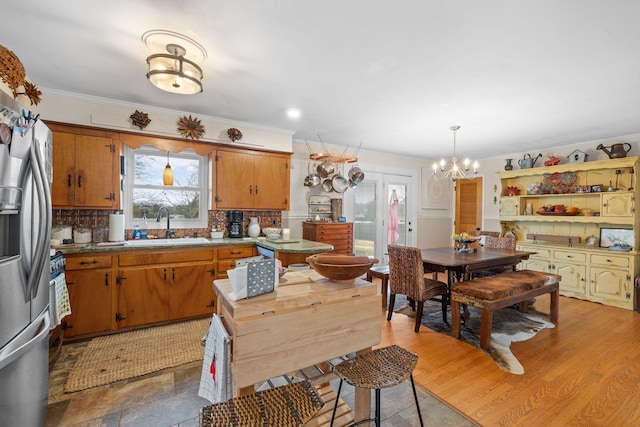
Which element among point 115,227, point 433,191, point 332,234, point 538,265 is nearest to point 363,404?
point 332,234

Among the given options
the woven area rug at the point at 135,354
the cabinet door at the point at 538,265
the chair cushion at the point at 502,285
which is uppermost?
the chair cushion at the point at 502,285

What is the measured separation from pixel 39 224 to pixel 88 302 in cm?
170

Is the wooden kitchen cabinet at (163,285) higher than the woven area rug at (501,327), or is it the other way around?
the wooden kitchen cabinet at (163,285)

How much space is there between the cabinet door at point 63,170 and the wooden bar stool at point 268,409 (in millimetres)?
3113

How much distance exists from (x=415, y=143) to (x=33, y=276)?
494 cm

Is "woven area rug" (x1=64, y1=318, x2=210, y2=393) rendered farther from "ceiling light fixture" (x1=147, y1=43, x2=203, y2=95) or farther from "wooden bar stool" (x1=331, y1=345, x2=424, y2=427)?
"ceiling light fixture" (x1=147, y1=43, x2=203, y2=95)

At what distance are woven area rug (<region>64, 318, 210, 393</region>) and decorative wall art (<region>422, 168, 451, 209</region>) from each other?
5.21 metres

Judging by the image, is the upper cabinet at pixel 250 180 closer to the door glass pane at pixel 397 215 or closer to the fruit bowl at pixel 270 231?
the fruit bowl at pixel 270 231

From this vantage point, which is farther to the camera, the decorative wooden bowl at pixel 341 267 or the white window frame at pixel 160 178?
the white window frame at pixel 160 178

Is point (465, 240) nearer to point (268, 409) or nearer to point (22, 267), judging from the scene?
point (268, 409)

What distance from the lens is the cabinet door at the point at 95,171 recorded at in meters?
3.04

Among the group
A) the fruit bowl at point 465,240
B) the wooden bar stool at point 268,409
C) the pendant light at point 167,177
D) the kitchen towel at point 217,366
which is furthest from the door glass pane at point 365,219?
the wooden bar stool at point 268,409

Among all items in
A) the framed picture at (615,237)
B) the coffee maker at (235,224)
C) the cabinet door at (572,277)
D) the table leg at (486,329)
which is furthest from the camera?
the cabinet door at (572,277)

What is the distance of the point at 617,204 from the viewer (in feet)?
13.6
